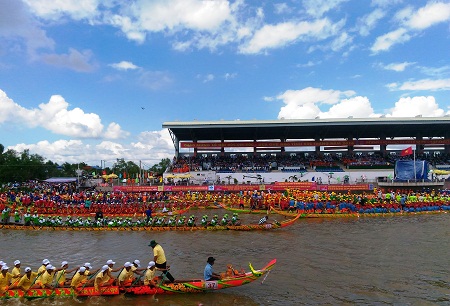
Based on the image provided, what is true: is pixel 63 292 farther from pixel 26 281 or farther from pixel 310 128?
pixel 310 128

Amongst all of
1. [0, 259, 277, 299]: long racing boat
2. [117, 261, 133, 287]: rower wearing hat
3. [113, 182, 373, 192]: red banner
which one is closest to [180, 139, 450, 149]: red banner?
[113, 182, 373, 192]: red banner

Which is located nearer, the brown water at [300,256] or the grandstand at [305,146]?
the brown water at [300,256]

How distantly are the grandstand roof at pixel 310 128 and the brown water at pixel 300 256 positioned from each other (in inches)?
954

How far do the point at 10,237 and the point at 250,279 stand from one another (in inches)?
652

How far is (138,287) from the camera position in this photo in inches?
410

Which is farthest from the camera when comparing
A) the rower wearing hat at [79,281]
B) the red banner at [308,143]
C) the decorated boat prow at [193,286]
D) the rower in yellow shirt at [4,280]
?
the red banner at [308,143]

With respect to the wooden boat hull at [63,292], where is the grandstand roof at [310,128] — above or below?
above

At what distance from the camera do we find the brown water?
10.4 metres

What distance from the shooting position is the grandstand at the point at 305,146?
144ft

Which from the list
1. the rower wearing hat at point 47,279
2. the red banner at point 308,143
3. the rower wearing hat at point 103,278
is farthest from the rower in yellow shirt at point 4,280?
the red banner at point 308,143

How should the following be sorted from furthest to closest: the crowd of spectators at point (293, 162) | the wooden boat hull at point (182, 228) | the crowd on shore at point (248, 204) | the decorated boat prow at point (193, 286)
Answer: the crowd of spectators at point (293, 162) < the crowd on shore at point (248, 204) < the wooden boat hull at point (182, 228) < the decorated boat prow at point (193, 286)

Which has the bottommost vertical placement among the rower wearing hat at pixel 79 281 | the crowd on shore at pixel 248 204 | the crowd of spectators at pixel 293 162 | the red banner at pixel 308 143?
the rower wearing hat at pixel 79 281

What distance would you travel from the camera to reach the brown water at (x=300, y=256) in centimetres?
1039

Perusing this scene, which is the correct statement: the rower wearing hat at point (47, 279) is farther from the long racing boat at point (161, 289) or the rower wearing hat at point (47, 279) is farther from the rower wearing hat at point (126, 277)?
the rower wearing hat at point (126, 277)
